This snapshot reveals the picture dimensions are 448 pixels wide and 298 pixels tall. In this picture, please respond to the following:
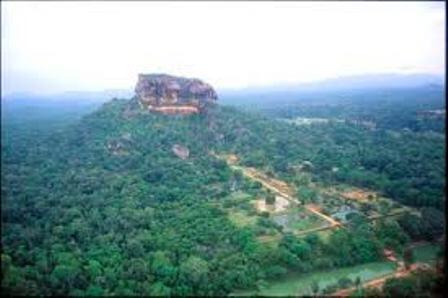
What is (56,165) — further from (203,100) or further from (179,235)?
(203,100)

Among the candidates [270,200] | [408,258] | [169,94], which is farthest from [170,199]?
[169,94]

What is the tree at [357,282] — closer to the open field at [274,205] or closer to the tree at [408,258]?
the tree at [408,258]

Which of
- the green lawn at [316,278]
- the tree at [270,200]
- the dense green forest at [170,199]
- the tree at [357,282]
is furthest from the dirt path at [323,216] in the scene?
the tree at [357,282]

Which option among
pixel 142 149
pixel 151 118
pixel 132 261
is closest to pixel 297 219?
pixel 132 261

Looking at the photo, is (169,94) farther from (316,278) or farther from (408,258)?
(408,258)

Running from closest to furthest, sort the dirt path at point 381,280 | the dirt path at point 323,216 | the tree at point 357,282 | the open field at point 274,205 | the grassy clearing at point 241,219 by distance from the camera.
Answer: the dirt path at point 381,280 < the tree at point 357,282 < the grassy clearing at point 241,219 < the dirt path at point 323,216 < the open field at point 274,205

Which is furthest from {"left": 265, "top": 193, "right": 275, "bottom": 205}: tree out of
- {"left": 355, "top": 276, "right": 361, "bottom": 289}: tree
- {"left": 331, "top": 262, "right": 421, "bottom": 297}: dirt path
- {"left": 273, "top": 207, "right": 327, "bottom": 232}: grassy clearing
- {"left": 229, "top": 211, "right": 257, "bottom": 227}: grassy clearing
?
{"left": 355, "top": 276, "right": 361, "bottom": 289}: tree

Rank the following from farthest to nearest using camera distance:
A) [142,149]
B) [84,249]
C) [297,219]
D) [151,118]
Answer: [151,118] < [142,149] < [297,219] < [84,249]
